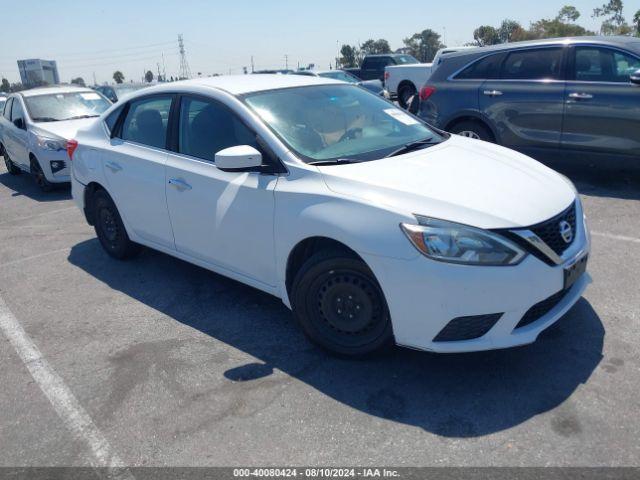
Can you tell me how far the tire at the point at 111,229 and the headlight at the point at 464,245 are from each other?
3.29m

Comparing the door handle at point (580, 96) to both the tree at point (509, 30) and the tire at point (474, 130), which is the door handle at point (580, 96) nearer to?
the tire at point (474, 130)

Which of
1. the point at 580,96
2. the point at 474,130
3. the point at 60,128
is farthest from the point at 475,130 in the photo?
the point at 60,128

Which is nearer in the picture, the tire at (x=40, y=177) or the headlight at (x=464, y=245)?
the headlight at (x=464, y=245)

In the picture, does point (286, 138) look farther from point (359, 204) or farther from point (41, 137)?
point (41, 137)

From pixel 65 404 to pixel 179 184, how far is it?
171cm

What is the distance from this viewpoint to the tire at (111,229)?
17.5 ft

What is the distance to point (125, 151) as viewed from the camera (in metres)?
4.93

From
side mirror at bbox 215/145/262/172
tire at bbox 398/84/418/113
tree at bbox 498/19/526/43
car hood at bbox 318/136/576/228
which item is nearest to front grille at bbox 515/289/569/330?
car hood at bbox 318/136/576/228

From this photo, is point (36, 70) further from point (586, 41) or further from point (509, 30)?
point (586, 41)

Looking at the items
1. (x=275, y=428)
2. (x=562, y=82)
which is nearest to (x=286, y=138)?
(x=275, y=428)

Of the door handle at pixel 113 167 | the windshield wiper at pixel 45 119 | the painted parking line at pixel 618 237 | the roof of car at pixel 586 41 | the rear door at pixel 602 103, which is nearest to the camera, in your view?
the door handle at pixel 113 167

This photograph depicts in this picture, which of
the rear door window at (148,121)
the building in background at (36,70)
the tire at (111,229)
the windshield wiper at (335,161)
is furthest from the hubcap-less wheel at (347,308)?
the building in background at (36,70)

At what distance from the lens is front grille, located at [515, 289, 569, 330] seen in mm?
3049

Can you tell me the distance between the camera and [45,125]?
9.43m
